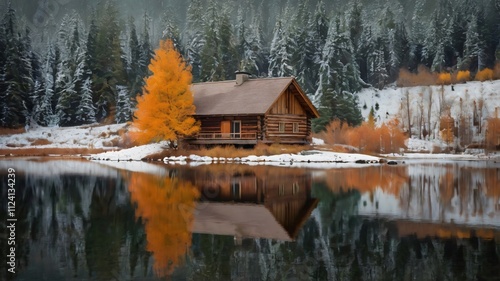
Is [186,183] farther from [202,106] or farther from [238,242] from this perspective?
[202,106]

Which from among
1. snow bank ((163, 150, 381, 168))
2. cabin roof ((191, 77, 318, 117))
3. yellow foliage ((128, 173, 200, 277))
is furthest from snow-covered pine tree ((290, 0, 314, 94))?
yellow foliage ((128, 173, 200, 277))

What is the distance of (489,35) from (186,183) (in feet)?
287

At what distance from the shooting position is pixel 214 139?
42844 millimetres

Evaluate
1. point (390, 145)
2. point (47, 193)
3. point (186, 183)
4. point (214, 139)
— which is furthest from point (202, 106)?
point (47, 193)

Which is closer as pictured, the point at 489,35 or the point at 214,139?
the point at 214,139

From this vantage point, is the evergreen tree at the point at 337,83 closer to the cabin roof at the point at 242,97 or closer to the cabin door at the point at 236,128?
the cabin roof at the point at 242,97

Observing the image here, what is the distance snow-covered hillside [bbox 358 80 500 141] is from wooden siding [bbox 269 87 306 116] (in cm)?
2847

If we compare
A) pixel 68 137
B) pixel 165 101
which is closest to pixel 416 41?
pixel 68 137

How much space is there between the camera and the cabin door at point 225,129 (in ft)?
139

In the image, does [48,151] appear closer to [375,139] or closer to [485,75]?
[375,139]

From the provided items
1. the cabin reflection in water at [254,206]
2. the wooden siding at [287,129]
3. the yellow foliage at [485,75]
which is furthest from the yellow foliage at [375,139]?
the yellow foliage at [485,75]

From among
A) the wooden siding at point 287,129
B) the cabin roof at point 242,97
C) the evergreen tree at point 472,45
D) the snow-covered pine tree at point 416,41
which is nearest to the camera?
the cabin roof at point 242,97

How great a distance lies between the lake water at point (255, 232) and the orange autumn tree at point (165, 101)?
22327 mm

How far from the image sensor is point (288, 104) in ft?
146
